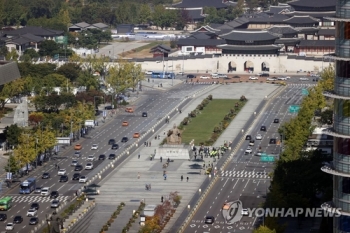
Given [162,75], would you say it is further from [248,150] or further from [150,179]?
[150,179]

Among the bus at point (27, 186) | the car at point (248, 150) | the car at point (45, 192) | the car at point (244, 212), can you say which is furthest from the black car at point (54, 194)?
the car at point (248, 150)

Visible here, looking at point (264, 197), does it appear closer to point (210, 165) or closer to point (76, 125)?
point (210, 165)

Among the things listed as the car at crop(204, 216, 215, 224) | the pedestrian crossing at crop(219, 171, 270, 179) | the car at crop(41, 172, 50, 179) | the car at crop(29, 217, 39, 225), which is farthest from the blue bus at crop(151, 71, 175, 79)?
the car at crop(204, 216, 215, 224)

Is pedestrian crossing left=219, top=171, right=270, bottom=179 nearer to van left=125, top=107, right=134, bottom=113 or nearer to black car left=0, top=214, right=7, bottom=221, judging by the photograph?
black car left=0, top=214, right=7, bottom=221

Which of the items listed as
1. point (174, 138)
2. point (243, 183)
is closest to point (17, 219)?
point (243, 183)

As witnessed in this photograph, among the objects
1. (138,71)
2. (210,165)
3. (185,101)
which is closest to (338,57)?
(210,165)
